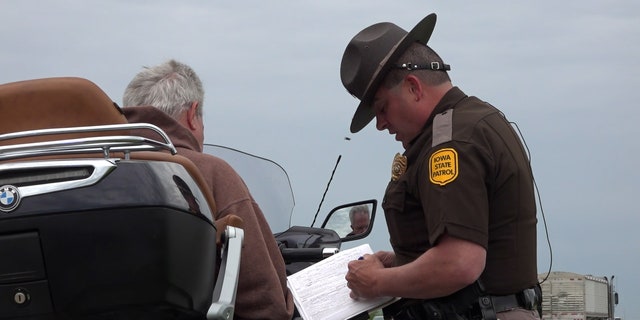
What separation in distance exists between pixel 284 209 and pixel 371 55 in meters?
1.19

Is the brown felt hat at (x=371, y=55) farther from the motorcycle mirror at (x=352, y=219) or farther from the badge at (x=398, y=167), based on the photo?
the motorcycle mirror at (x=352, y=219)

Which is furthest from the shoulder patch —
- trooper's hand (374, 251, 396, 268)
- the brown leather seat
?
the brown leather seat

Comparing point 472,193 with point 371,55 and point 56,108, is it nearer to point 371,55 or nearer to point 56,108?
point 371,55

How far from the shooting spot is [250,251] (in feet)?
11.3

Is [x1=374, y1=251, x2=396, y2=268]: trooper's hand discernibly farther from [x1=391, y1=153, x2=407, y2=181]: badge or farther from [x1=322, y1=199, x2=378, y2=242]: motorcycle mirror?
[x1=322, y1=199, x2=378, y2=242]: motorcycle mirror

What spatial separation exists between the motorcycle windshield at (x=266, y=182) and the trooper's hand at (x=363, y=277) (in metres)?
0.88

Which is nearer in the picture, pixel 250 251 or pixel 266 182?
pixel 250 251

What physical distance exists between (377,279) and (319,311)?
269mm

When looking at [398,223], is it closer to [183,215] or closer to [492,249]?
[492,249]

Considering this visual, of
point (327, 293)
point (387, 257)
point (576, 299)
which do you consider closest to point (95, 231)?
point (327, 293)

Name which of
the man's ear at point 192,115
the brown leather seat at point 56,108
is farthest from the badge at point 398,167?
the brown leather seat at point 56,108

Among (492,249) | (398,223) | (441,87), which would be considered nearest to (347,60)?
(441,87)

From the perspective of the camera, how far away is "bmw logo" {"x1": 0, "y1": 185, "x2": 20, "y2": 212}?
2.47 m

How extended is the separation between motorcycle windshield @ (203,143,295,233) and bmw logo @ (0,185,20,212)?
2302 mm
